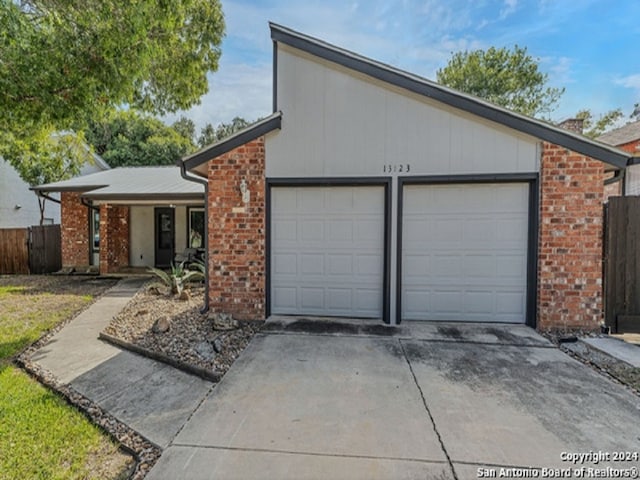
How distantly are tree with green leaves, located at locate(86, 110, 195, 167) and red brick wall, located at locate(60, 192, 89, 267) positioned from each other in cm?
1361

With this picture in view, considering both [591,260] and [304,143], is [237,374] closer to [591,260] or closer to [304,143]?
[304,143]

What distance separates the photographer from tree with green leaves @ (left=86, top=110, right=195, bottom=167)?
77.2ft

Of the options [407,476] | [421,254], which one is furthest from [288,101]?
[407,476]

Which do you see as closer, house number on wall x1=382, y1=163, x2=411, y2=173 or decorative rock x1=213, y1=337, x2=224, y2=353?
decorative rock x1=213, y1=337, x2=224, y2=353

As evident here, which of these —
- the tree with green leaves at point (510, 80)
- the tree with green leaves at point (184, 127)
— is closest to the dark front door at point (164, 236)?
the tree with green leaves at point (510, 80)

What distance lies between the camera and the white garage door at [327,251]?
17.7 feet

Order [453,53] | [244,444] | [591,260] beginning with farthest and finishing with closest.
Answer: [453,53]
[591,260]
[244,444]

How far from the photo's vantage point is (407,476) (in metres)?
2.13

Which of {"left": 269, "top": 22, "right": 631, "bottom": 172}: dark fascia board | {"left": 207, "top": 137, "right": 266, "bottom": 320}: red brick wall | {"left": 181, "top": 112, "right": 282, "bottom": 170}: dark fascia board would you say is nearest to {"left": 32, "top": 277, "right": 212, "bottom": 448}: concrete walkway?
{"left": 207, "top": 137, "right": 266, "bottom": 320}: red brick wall

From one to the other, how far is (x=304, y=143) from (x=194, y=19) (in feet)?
15.7

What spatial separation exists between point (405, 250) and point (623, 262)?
11.0 feet

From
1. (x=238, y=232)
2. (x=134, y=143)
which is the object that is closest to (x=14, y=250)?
(x=238, y=232)

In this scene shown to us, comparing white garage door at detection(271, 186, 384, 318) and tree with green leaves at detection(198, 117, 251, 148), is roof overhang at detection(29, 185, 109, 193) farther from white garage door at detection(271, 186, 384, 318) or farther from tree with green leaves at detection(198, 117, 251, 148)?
tree with green leaves at detection(198, 117, 251, 148)

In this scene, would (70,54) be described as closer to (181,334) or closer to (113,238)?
(181,334)
